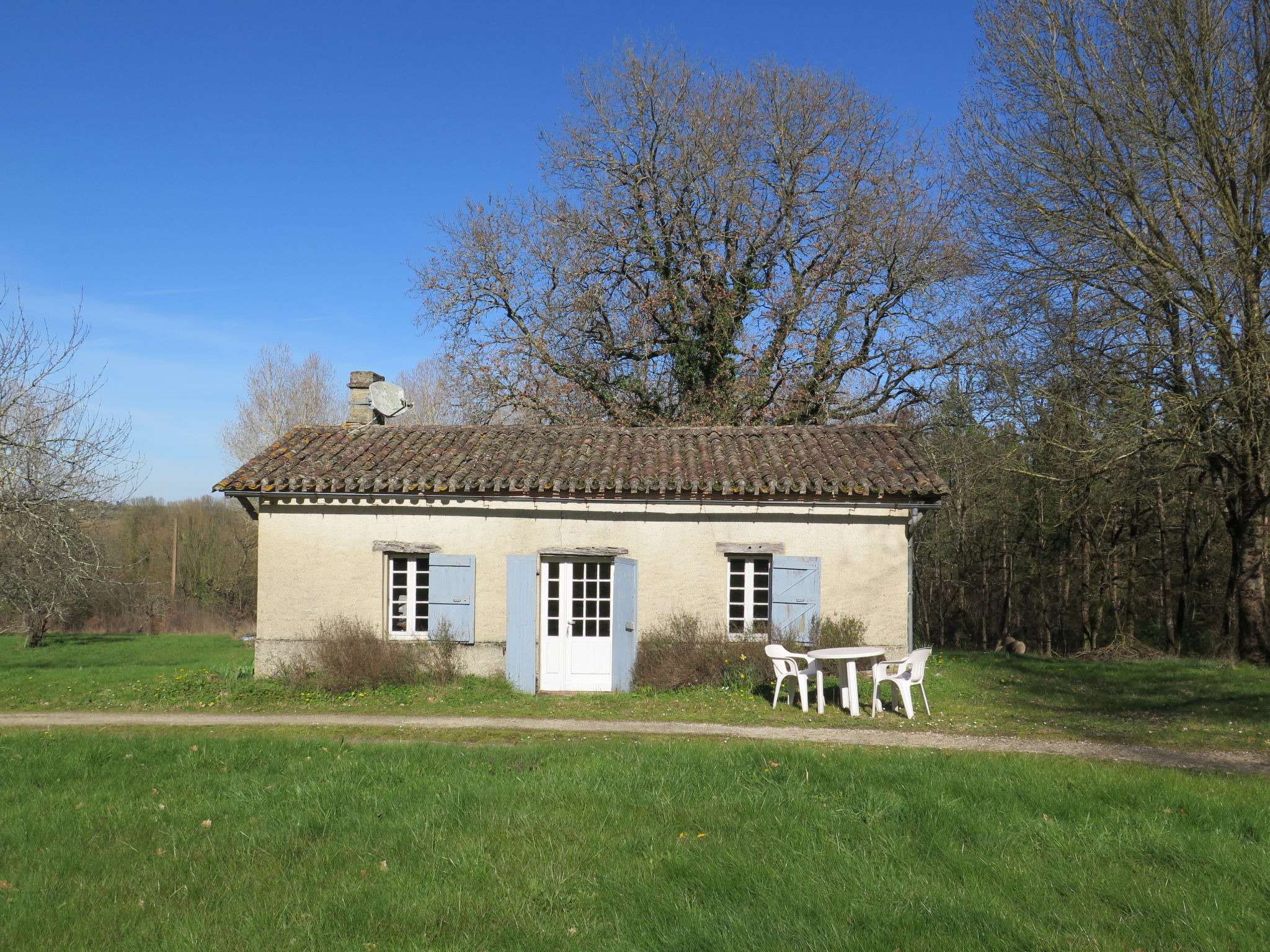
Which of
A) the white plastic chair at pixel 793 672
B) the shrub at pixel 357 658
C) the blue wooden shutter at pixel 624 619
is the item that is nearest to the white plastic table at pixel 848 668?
the white plastic chair at pixel 793 672

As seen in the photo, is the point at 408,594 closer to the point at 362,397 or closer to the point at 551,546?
the point at 551,546

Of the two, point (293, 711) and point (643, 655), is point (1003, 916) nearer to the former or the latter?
point (643, 655)

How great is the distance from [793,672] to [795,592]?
1.72 meters

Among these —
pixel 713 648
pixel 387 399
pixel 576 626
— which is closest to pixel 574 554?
pixel 576 626

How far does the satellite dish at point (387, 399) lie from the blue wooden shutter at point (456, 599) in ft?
18.1

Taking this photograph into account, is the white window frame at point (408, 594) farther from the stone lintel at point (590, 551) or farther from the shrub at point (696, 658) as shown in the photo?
the shrub at point (696, 658)

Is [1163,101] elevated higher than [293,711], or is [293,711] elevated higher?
[1163,101]

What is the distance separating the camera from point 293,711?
41.2 ft

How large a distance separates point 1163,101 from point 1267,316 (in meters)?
4.13

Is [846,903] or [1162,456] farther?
[1162,456]

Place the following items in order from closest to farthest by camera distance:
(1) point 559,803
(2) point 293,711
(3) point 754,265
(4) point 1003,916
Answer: (4) point 1003,916 → (1) point 559,803 → (2) point 293,711 → (3) point 754,265

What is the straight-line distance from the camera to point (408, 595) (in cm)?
1443

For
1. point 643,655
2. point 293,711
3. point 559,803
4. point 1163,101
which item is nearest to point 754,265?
point 1163,101

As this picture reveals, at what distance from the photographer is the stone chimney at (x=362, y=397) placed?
18016 millimetres
